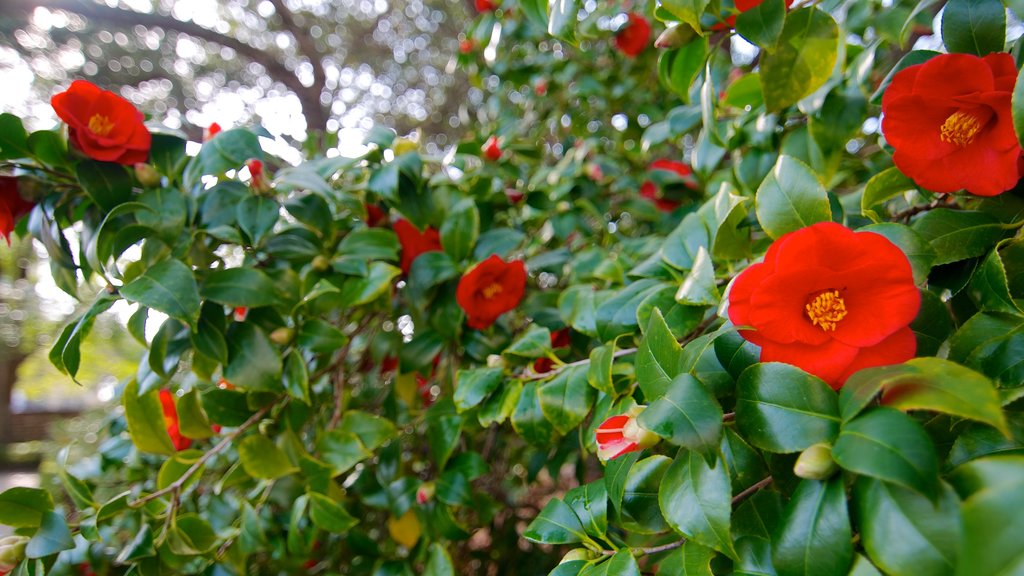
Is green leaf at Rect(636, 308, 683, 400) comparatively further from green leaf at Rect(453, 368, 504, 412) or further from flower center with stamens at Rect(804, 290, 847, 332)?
green leaf at Rect(453, 368, 504, 412)

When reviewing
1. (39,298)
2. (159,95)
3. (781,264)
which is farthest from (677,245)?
(39,298)

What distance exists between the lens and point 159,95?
2381 millimetres

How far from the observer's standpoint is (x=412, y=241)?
879mm

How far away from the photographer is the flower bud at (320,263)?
79cm

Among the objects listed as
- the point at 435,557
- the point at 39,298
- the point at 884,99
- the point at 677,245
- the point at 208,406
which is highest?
the point at 884,99

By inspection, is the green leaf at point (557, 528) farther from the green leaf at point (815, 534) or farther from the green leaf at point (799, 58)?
the green leaf at point (799, 58)

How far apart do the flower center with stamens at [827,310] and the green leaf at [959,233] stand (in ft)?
0.38

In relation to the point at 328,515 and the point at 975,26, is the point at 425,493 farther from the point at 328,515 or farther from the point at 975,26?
the point at 975,26

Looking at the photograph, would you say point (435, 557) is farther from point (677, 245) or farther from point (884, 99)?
point (884, 99)

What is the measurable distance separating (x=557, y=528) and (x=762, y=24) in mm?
501

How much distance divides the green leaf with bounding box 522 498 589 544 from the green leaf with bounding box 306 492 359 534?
32 cm

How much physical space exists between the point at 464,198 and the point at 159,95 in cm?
221

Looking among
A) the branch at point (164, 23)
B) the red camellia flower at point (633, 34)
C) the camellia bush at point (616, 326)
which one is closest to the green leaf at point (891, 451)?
the camellia bush at point (616, 326)

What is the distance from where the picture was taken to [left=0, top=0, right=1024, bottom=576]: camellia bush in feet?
1.09
